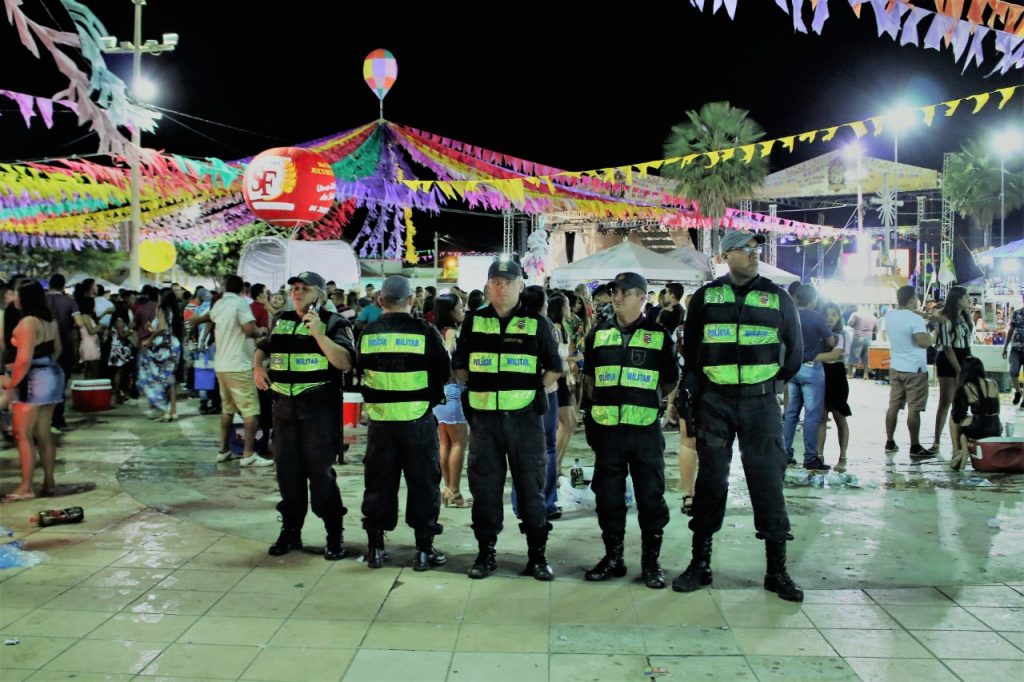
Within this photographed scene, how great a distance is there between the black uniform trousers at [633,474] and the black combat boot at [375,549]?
1.45 metres

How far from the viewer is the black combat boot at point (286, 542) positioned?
604 cm

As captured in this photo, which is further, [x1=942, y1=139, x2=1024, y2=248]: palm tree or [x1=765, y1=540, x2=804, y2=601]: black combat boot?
[x1=942, y1=139, x2=1024, y2=248]: palm tree

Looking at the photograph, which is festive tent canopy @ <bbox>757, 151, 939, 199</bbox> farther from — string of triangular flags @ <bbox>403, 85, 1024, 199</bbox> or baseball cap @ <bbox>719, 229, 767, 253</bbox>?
baseball cap @ <bbox>719, 229, 767, 253</bbox>

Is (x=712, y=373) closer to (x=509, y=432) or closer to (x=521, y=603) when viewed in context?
(x=509, y=432)

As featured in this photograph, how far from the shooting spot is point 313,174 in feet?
36.0

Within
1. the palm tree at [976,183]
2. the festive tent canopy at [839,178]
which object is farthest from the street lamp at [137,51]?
the palm tree at [976,183]

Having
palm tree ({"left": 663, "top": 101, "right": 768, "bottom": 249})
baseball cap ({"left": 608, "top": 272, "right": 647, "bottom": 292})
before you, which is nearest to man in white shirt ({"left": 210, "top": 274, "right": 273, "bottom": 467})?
baseball cap ({"left": 608, "top": 272, "right": 647, "bottom": 292})

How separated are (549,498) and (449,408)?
109cm

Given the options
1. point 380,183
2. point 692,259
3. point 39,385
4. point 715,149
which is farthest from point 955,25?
point 715,149

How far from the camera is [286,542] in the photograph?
6078 millimetres

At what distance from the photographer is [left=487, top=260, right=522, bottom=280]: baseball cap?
5.61 meters

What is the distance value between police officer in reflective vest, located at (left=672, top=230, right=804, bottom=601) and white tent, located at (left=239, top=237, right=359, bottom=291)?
42.8ft

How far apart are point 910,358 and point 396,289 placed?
6574 mm

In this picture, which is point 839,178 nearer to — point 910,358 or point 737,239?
point 910,358
